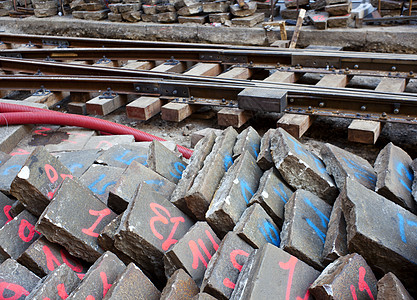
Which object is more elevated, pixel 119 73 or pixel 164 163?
pixel 164 163

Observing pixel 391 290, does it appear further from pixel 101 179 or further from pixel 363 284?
pixel 101 179

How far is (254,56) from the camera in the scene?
692 cm

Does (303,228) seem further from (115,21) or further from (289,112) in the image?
(115,21)

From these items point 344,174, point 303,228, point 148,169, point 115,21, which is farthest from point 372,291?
point 115,21

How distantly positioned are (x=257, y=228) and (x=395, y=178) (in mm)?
1071

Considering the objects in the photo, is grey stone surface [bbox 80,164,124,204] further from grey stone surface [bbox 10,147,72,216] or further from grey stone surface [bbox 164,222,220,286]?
grey stone surface [bbox 164,222,220,286]

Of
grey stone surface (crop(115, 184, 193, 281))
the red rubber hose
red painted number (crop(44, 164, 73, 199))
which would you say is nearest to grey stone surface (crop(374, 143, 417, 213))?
grey stone surface (crop(115, 184, 193, 281))

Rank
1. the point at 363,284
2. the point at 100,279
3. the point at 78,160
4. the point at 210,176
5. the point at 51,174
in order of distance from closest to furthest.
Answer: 1. the point at 363,284
2. the point at 100,279
3. the point at 210,176
4. the point at 51,174
5. the point at 78,160

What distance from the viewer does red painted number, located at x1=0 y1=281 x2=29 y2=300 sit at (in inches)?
103

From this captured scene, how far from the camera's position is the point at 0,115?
501 centimetres

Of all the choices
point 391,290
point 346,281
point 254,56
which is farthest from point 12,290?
point 254,56

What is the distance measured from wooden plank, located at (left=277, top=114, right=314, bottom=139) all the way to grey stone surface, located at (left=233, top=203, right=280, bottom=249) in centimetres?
231

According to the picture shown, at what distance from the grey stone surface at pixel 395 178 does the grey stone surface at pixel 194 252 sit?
1156 mm

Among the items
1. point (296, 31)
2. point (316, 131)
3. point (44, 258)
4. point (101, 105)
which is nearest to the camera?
point (44, 258)
